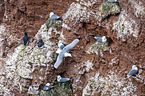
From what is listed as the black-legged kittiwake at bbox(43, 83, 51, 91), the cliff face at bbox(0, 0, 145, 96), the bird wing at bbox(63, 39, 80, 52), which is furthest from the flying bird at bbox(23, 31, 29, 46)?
the black-legged kittiwake at bbox(43, 83, 51, 91)

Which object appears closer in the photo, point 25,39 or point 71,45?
point 71,45

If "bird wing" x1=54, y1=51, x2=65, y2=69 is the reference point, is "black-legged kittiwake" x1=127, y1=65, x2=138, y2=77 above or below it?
below

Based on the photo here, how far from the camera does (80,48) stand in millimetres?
5277

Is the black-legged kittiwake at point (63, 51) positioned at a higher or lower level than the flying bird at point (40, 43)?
lower

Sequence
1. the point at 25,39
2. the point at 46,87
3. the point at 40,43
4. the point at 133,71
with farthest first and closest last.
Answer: the point at 25,39 < the point at 40,43 < the point at 46,87 < the point at 133,71

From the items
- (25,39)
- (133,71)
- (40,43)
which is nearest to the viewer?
(133,71)

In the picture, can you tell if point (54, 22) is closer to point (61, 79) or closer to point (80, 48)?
point (80, 48)

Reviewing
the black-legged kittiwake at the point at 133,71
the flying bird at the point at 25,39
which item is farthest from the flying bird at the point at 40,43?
the black-legged kittiwake at the point at 133,71

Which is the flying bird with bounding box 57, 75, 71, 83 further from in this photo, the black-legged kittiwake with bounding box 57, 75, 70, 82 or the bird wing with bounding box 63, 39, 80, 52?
the bird wing with bounding box 63, 39, 80, 52

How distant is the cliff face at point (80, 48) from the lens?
15.8 feet

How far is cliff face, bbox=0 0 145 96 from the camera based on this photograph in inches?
190

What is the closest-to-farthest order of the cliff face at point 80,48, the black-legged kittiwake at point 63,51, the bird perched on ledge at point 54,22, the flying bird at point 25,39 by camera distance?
the cliff face at point 80,48 < the black-legged kittiwake at point 63,51 < the flying bird at point 25,39 < the bird perched on ledge at point 54,22

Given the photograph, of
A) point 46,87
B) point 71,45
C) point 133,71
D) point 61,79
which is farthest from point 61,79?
point 133,71

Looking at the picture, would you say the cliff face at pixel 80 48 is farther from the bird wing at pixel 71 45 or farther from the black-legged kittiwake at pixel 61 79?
the bird wing at pixel 71 45
